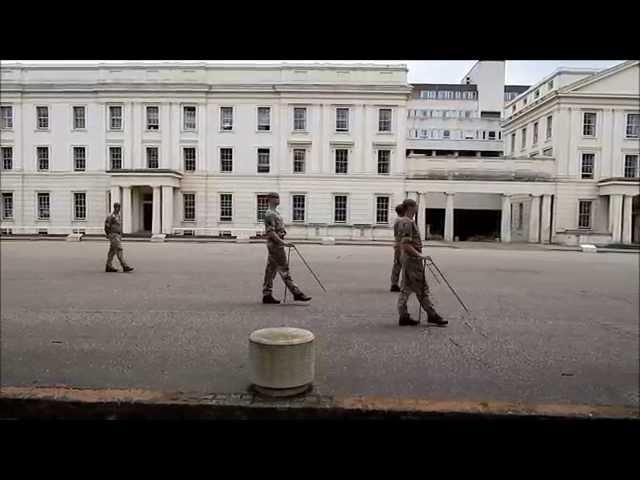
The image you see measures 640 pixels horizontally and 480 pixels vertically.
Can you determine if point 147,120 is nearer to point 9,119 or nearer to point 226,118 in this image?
point 226,118

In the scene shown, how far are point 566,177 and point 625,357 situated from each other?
130 ft

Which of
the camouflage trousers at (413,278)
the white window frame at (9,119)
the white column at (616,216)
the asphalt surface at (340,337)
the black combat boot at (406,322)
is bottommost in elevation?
the asphalt surface at (340,337)

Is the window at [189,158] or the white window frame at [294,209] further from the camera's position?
the window at [189,158]

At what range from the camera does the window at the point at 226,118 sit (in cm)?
4250

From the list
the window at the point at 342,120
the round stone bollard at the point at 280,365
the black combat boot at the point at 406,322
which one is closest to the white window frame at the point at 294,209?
the window at the point at 342,120

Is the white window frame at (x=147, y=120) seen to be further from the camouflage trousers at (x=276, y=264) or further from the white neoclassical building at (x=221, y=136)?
the camouflage trousers at (x=276, y=264)

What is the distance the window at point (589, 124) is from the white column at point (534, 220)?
267 inches

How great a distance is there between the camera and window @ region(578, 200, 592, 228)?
4244cm

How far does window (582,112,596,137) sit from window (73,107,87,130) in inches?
1566

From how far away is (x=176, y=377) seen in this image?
5.41m

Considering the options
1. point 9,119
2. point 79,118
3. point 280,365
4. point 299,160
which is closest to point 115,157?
point 79,118
